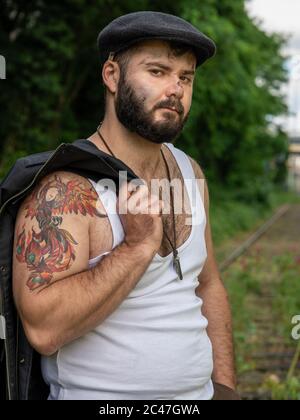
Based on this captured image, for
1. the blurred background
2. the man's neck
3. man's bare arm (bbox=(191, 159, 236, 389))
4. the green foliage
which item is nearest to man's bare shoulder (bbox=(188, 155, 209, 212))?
man's bare arm (bbox=(191, 159, 236, 389))

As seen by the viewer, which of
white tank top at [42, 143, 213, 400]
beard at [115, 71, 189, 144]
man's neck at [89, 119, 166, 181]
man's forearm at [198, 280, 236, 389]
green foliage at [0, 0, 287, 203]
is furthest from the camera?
green foliage at [0, 0, 287, 203]

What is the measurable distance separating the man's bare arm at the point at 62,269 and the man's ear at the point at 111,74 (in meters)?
0.35

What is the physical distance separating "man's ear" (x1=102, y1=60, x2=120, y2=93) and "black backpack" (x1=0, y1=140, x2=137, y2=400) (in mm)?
242

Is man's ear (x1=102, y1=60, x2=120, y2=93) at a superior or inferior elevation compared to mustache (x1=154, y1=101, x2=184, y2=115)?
superior

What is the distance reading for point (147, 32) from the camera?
6.44 feet

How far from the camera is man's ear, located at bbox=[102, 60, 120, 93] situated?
2061mm

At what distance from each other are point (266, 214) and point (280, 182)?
76.1ft

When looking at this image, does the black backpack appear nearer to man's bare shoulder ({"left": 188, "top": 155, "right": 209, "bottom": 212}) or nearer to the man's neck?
the man's neck

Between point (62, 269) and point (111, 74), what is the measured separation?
65cm

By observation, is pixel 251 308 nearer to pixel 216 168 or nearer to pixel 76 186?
pixel 76 186

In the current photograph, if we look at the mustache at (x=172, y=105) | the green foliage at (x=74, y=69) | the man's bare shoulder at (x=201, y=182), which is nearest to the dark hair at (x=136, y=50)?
the mustache at (x=172, y=105)

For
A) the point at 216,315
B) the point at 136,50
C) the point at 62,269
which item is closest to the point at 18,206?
the point at 62,269

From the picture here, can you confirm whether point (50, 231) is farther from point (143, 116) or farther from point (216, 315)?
point (216, 315)

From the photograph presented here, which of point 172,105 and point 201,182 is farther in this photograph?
point 201,182
